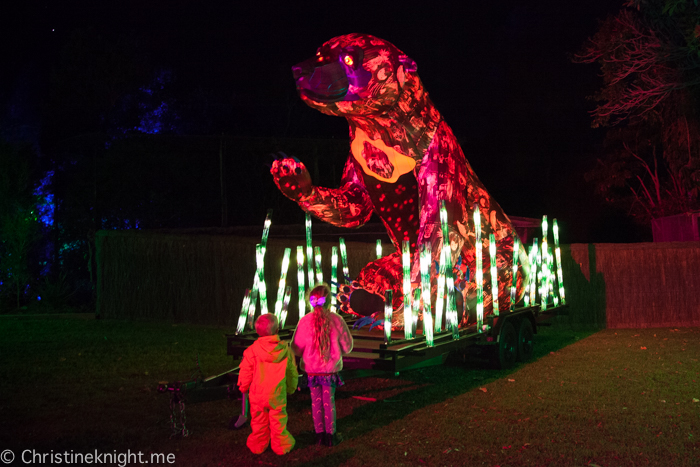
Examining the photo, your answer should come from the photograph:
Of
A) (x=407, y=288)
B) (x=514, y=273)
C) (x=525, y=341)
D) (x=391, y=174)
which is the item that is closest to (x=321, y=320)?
(x=407, y=288)

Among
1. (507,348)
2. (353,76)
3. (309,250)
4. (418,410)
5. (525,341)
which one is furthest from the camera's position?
(525,341)

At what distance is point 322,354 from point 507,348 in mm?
3464

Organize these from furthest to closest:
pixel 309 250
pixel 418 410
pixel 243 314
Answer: pixel 309 250 → pixel 243 314 → pixel 418 410

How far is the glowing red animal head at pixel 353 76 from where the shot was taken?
5.63 metres

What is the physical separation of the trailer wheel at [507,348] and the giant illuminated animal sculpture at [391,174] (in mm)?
557

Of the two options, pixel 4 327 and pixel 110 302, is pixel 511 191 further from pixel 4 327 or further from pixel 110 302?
pixel 4 327

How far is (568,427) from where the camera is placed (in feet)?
17.6

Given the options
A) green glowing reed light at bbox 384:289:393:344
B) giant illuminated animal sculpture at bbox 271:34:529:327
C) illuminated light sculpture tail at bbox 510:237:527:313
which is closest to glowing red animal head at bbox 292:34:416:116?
giant illuminated animal sculpture at bbox 271:34:529:327

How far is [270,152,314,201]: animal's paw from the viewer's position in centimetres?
608

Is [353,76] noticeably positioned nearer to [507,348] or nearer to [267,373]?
[267,373]

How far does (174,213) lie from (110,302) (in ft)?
16.2

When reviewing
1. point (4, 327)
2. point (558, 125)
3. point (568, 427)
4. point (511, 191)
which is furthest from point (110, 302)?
point (558, 125)

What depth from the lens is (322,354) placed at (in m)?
4.96

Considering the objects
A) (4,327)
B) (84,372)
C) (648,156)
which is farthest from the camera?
(648,156)
